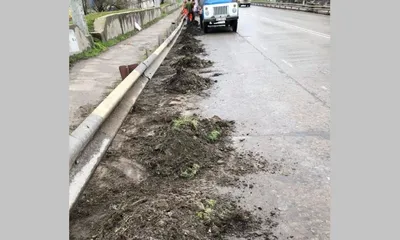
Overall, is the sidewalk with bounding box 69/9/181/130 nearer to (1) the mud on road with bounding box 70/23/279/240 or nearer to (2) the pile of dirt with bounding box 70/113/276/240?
(1) the mud on road with bounding box 70/23/279/240

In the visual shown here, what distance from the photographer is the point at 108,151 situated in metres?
5.10

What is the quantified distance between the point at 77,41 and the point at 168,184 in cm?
1028

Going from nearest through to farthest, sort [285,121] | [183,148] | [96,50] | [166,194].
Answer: [166,194] → [183,148] → [285,121] → [96,50]

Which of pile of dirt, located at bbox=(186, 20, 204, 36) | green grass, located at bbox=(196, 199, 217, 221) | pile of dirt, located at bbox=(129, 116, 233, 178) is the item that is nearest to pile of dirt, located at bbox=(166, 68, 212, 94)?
pile of dirt, located at bbox=(129, 116, 233, 178)

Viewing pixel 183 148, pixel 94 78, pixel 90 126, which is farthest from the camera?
pixel 94 78

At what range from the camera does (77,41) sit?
12969 millimetres

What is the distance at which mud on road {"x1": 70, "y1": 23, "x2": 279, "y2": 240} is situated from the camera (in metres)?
3.16

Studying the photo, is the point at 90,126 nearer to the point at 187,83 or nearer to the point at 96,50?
the point at 187,83

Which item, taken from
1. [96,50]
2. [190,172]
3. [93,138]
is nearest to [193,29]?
→ [96,50]

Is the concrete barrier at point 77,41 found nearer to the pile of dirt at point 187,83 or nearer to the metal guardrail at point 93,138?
the pile of dirt at point 187,83

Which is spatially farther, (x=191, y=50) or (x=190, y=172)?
(x=191, y=50)

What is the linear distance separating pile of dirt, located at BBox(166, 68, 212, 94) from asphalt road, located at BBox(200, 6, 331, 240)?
373 millimetres

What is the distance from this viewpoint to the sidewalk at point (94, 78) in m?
6.86

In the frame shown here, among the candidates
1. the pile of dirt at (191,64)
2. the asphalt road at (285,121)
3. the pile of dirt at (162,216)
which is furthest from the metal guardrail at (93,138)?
the pile of dirt at (191,64)
